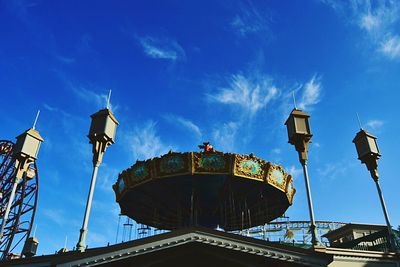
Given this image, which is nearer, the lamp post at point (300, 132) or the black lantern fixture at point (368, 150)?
the lamp post at point (300, 132)

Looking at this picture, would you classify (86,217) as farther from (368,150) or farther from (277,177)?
(368,150)

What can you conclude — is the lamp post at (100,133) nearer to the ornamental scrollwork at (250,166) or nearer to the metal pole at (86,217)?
the metal pole at (86,217)

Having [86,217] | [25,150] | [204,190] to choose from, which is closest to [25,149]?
[25,150]

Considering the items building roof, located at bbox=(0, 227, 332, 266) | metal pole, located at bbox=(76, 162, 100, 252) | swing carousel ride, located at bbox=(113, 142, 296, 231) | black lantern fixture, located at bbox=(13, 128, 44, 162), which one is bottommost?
building roof, located at bbox=(0, 227, 332, 266)

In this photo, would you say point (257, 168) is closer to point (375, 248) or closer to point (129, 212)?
point (375, 248)

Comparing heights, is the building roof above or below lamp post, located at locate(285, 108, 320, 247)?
below

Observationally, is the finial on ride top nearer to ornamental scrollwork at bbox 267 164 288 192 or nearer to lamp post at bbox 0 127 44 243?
ornamental scrollwork at bbox 267 164 288 192

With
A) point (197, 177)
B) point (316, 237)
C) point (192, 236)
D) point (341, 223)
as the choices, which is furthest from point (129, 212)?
point (341, 223)

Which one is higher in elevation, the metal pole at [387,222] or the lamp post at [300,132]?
the lamp post at [300,132]

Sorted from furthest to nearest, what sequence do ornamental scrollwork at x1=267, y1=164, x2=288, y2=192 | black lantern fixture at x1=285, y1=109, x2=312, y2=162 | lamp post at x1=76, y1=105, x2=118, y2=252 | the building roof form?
ornamental scrollwork at x1=267, y1=164, x2=288, y2=192
black lantern fixture at x1=285, y1=109, x2=312, y2=162
lamp post at x1=76, y1=105, x2=118, y2=252
the building roof

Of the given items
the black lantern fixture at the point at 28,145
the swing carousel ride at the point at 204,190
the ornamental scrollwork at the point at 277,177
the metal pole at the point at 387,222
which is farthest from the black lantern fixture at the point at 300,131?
the black lantern fixture at the point at 28,145

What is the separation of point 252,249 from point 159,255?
11.3 ft

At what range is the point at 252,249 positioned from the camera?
13047 millimetres

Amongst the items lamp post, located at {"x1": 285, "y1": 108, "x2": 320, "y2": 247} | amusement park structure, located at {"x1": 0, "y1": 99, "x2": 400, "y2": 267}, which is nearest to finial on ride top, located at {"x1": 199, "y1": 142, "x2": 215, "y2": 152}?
amusement park structure, located at {"x1": 0, "y1": 99, "x2": 400, "y2": 267}
